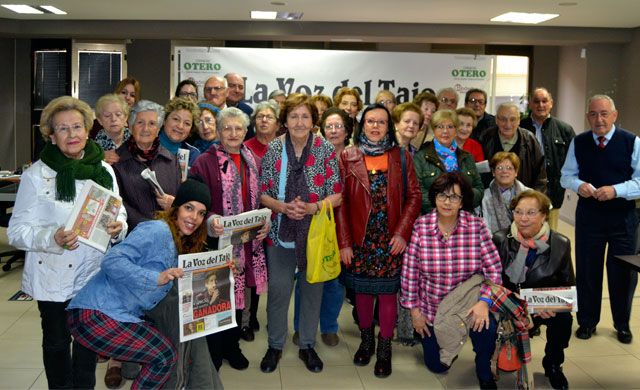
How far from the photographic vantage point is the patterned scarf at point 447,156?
4.11 m

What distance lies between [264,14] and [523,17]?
319 cm

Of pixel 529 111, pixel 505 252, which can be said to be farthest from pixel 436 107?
pixel 505 252

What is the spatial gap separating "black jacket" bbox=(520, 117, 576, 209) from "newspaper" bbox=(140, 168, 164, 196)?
3083 mm

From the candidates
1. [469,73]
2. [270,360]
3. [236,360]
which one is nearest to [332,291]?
[270,360]

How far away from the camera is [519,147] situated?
4.68 m

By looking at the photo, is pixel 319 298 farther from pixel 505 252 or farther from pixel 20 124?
pixel 20 124

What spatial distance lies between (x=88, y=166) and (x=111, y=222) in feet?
0.86

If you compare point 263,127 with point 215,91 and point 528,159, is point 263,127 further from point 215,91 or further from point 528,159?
point 528,159

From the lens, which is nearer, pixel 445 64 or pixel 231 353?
pixel 231 353

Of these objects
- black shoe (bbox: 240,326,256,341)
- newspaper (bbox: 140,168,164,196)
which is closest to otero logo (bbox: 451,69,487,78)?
black shoe (bbox: 240,326,256,341)

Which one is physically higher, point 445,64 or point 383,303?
point 445,64

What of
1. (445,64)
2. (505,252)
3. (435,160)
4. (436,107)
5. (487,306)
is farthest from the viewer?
(445,64)

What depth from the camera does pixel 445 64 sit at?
6.97 metres

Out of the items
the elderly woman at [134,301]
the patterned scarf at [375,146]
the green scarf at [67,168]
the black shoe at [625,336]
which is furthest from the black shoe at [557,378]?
the green scarf at [67,168]
